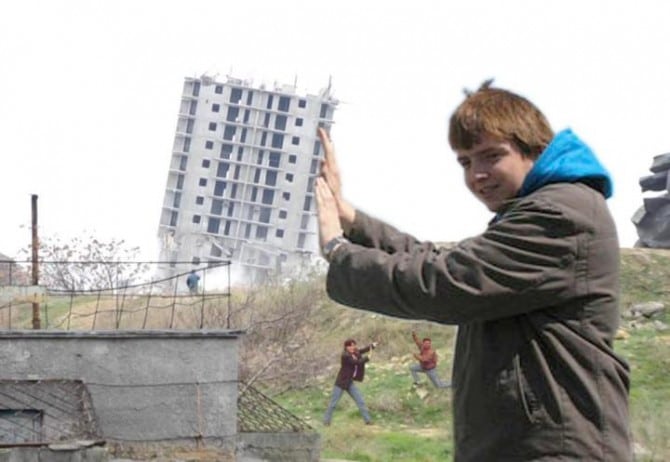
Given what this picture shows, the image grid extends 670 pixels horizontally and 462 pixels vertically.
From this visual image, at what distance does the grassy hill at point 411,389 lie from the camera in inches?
507

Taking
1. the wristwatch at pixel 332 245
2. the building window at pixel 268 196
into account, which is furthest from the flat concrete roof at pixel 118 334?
the building window at pixel 268 196

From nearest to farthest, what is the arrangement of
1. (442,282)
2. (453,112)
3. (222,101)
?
(442,282), (453,112), (222,101)

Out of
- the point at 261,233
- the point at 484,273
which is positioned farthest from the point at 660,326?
the point at 261,233

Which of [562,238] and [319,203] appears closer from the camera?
[562,238]

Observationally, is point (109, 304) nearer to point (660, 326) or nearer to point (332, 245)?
point (660, 326)

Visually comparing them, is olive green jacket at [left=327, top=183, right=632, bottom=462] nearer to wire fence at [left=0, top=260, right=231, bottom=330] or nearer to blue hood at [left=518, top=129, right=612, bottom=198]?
blue hood at [left=518, top=129, right=612, bottom=198]

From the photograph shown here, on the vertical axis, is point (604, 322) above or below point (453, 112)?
below

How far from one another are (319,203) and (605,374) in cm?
55

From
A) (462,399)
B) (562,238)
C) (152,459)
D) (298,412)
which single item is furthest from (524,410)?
(298,412)

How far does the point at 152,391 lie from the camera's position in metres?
11.0

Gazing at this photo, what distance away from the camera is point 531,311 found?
180cm

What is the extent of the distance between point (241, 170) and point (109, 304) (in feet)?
89.7

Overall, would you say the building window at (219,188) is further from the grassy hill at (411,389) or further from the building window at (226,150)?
the grassy hill at (411,389)

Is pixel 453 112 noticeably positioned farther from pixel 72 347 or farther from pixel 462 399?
pixel 72 347
